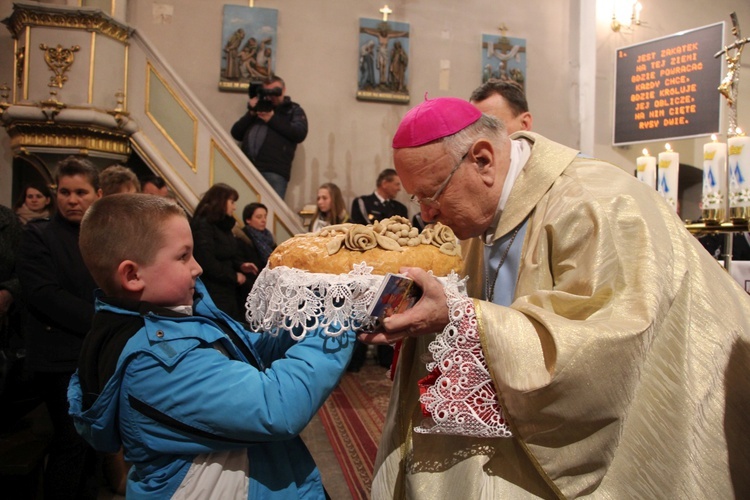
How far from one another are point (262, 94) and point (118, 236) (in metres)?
6.49

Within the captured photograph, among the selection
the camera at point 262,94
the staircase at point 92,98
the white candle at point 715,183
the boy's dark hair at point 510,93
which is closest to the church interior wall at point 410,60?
the camera at point 262,94

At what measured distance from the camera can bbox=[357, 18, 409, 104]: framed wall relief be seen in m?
9.38

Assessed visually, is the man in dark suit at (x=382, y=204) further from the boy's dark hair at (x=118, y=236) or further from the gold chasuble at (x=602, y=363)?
the boy's dark hair at (x=118, y=236)

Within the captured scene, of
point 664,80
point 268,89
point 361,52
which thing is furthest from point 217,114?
point 664,80

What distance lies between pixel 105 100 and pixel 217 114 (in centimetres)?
273

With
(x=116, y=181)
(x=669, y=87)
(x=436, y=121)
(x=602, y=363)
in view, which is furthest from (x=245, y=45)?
(x=602, y=363)

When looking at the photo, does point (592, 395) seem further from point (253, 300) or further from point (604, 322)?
point (253, 300)

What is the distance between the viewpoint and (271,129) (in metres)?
7.93

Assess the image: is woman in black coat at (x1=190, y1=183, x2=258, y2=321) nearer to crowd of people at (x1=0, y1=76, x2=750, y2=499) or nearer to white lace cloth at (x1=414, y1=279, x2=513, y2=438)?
crowd of people at (x1=0, y1=76, x2=750, y2=499)

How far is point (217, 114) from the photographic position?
29.3 feet

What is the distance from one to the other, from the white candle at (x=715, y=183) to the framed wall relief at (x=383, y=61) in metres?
6.93

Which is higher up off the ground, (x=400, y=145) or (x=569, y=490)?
(x=400, y=145)

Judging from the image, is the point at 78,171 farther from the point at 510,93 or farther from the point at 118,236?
the point at 510,93

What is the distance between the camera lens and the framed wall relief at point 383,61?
30.8 ft
